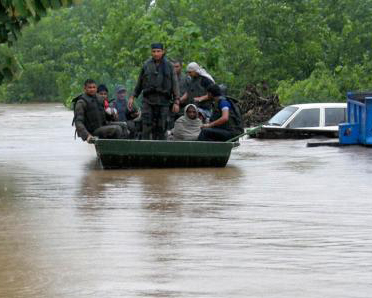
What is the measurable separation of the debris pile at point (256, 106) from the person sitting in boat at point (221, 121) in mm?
13476

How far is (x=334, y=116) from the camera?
1064 inches

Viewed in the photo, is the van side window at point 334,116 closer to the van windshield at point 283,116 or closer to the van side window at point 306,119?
the van side window at point 306,119

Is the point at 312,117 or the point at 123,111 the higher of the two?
the point at 123,111

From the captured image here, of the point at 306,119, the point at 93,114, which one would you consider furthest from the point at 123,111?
the point at 306,119

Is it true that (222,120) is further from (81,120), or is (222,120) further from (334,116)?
(334,116)

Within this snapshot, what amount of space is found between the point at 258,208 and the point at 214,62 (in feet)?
74.7

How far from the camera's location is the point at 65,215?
42.8 ft

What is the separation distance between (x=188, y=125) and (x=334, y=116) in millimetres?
8571

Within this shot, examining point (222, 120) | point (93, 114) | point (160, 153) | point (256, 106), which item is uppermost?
point (93, 114)

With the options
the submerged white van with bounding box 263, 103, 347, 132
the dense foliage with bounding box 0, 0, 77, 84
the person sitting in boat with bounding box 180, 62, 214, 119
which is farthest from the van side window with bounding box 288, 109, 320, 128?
the dense foliage with bounding box 0, 0, 77, 84

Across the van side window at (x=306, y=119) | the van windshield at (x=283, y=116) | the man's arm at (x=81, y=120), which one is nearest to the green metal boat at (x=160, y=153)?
the man's arm at (x=81, y=120)

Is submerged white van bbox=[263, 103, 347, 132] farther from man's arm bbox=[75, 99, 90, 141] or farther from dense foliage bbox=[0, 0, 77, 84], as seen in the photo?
dense foliage bbox=[0, 0, 77, 84]

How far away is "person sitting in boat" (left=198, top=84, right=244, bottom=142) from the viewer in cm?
1869

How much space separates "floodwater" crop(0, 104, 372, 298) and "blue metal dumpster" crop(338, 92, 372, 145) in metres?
3.04
